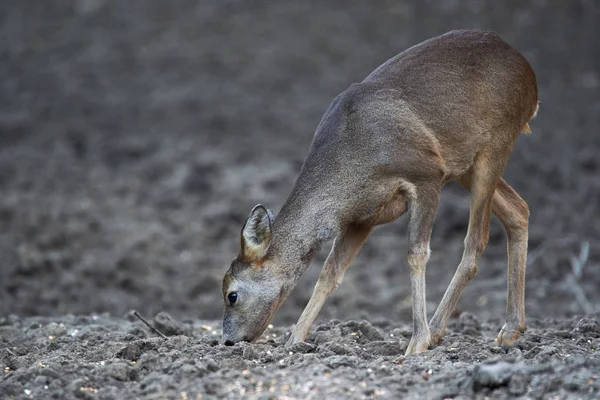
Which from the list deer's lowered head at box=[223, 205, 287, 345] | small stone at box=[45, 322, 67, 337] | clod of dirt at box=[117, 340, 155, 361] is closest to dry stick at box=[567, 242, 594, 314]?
deer's lowered head at box=[223, 205, 287, 345]

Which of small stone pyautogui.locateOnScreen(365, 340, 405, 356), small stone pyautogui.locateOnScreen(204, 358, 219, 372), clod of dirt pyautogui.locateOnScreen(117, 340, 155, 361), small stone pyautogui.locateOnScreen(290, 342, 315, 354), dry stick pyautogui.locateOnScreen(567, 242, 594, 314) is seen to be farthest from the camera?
dry stick pyautogui.locateOnScreen(567, 242, 594, 314)

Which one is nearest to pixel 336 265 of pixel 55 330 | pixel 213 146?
pixel 55 330

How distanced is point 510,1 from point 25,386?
1376 centimetres

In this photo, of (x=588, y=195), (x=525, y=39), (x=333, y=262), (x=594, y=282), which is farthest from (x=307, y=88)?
(x=333, y=262)

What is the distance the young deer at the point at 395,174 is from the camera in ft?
25.1

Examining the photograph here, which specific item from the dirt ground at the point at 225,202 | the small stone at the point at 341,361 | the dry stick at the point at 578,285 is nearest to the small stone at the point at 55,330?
the dirt ground at the point at 225,202

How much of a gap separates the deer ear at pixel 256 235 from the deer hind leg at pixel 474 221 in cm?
151

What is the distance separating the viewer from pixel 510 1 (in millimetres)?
18016

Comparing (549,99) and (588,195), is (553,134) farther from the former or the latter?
(588,195)

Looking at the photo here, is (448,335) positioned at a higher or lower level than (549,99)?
lower

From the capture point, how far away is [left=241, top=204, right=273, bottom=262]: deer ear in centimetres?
757

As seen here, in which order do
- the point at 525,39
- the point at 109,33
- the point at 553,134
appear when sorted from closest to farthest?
the point at 553,134 < the point at 525,39 < the point at 109,33

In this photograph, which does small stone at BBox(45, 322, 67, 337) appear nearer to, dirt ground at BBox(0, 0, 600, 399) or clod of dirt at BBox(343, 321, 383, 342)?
dirt ground at BBox(0, 0, 600, 399)

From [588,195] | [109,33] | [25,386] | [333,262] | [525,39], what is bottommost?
[25,386]
